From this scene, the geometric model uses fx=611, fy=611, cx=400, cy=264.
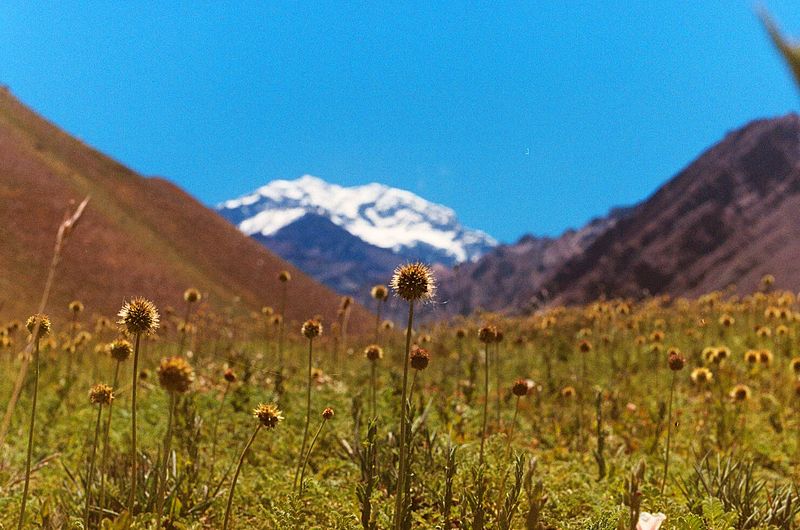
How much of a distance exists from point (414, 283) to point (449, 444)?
1.34m

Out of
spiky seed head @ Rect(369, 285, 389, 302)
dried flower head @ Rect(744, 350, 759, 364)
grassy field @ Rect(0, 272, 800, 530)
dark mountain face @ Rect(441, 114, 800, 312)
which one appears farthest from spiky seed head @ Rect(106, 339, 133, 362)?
dark mountain face @ Rect(441, 114, 800, 312)

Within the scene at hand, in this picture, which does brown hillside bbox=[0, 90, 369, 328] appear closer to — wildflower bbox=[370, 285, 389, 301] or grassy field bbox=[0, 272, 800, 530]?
grassy field bbox=[0, 272, 800, 530]

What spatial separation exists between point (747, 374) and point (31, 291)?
2568cm

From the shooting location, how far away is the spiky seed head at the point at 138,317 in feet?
7.46

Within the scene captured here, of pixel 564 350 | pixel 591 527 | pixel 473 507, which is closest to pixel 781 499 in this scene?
pixel 591 527

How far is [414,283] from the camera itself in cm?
235

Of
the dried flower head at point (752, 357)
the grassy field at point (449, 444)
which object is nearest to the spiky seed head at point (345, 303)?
the grassy field at point (449, 444)

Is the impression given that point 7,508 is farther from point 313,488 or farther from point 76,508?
point 313,488

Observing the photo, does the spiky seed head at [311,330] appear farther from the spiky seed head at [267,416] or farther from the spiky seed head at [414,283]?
the spiky seed head at [414,283]

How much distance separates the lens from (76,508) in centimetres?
329

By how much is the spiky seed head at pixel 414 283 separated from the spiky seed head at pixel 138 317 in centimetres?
93

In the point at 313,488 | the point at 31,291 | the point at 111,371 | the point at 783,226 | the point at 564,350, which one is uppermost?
the point at 783,226

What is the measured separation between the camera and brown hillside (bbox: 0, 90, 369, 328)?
27.7 metres

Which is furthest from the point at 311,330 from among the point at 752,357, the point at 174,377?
the point at 752,357
